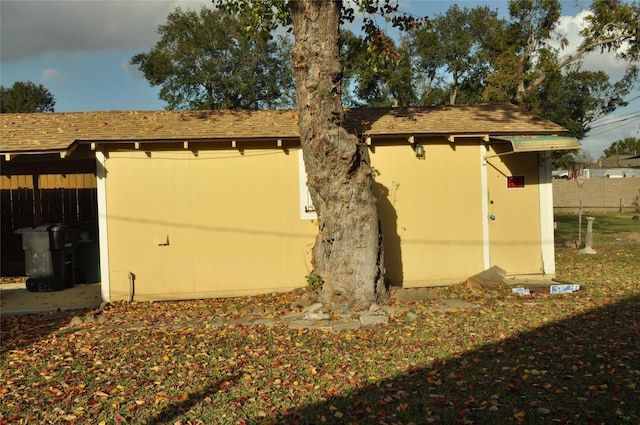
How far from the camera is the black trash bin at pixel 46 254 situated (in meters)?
10.4

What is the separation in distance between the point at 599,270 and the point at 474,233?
3.21m

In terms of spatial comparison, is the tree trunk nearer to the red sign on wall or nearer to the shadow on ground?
the shadow on ground

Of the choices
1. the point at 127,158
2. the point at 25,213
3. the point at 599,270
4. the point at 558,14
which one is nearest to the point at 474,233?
the point at 599,270

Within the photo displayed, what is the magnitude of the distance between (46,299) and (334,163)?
587 centimetres

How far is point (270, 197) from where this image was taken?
10078 mm

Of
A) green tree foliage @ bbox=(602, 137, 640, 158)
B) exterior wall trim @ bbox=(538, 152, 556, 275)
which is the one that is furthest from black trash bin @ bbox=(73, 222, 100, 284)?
green tree foliage @ bbox=(602, 137, 640, 158)

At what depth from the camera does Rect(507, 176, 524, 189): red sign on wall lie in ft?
34.4

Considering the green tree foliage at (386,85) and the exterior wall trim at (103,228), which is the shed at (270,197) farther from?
the green tree foliage at (386,85)

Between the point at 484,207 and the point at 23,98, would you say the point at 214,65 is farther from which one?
the point at 484,207

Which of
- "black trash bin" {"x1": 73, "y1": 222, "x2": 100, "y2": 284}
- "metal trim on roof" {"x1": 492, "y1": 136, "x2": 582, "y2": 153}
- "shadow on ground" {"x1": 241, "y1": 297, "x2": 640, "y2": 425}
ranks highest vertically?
"metal trim on roof" {"x1": 492, "y1": 136, "x2": 582, "y2": 153}

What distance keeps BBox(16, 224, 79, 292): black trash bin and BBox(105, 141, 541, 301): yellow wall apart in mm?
1556

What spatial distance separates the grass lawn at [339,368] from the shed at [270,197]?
1.31 meters

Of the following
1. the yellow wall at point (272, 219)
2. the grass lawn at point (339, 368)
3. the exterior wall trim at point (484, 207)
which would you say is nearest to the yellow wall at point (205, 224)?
the yellow wall at point (272, 219)

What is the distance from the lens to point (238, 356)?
6.15 m
